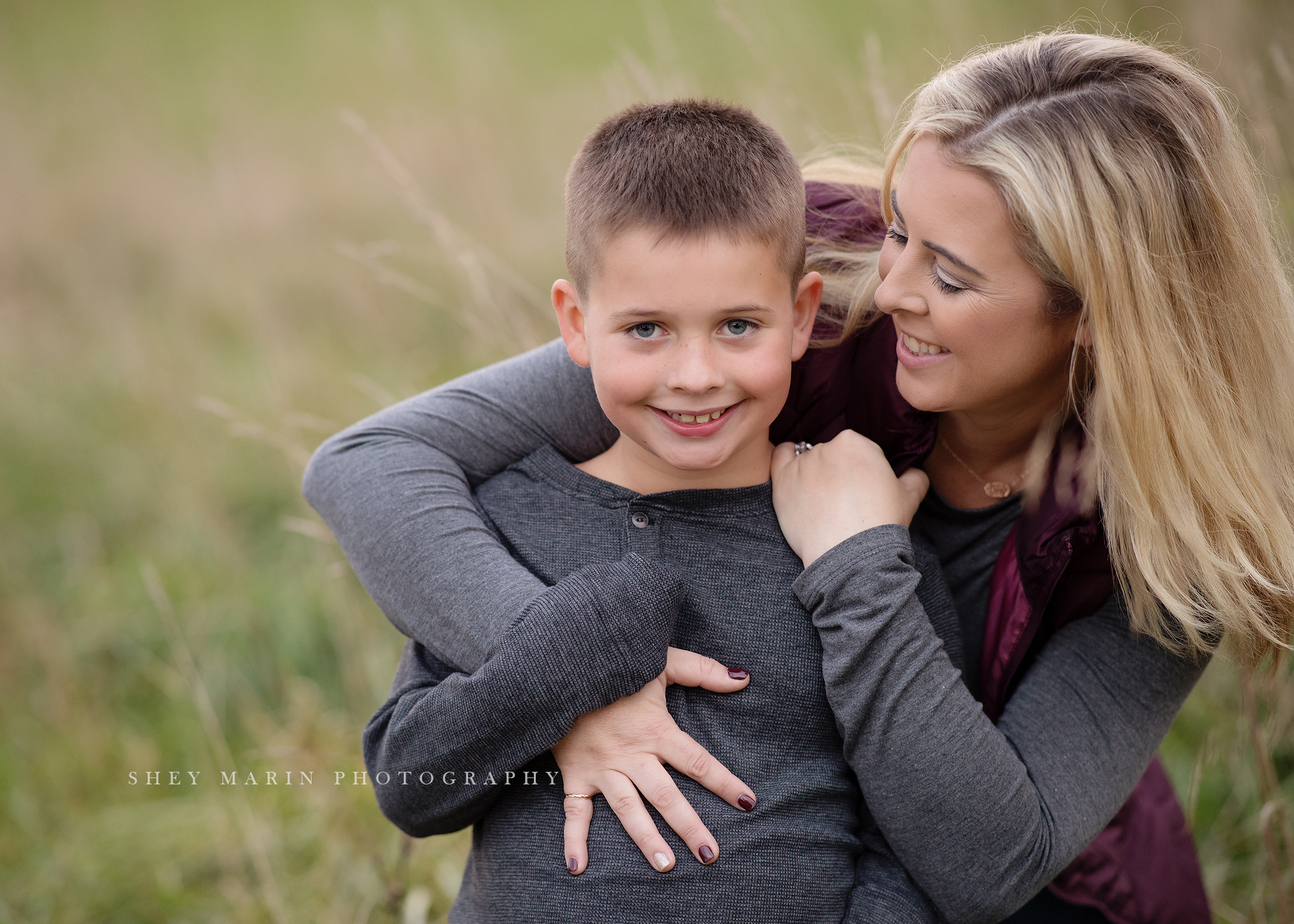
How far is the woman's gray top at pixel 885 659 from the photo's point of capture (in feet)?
4.54

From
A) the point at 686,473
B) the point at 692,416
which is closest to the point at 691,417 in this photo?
the point at 692,416

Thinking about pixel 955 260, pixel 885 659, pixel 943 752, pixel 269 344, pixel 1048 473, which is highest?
pixel 955 260

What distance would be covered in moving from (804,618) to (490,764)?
0.50 metres

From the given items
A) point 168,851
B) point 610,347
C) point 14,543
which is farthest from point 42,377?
point 610,347

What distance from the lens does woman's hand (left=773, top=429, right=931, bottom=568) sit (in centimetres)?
150

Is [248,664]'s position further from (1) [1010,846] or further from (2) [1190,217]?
(2) [1190,217]

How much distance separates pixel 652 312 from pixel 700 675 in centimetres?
53

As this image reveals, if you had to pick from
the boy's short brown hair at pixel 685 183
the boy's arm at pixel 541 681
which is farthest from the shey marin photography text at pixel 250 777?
the boy's short brown hair at pixel 685 183

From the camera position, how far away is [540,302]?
2.54 m

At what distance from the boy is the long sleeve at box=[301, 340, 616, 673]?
85mm

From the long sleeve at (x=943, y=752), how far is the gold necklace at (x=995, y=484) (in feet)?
1.23

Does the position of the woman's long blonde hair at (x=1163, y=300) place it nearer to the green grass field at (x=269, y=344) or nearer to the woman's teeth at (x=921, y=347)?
the woman's teeth at (x=921, y=347)

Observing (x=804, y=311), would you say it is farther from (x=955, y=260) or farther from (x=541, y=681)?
(x=541, y=681)

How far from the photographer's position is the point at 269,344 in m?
3.63
